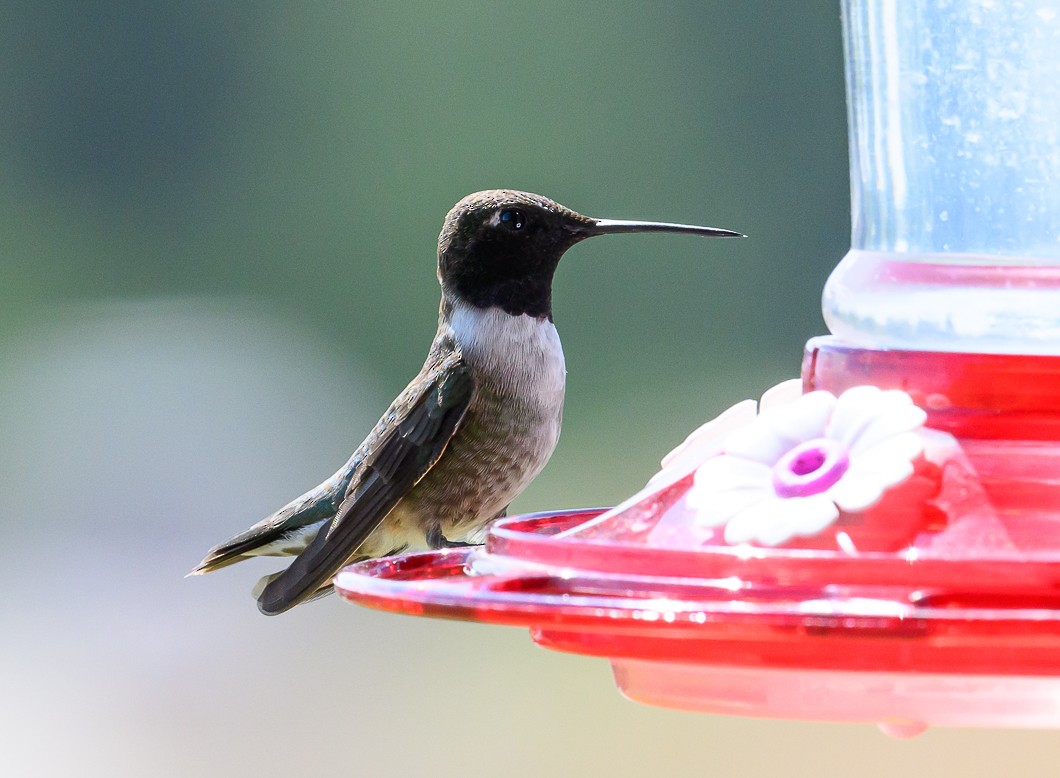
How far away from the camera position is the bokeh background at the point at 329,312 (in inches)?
441

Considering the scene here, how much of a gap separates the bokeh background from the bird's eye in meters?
6.47

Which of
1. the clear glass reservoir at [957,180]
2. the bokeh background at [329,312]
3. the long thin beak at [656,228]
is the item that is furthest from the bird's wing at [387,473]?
the bokeh background at [329,312]

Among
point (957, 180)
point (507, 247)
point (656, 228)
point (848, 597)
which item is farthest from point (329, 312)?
point (848, 597)

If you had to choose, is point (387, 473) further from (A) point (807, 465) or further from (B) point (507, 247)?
(A) point (807, 465)

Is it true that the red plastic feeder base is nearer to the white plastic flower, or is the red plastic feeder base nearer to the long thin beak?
the white plastic flower

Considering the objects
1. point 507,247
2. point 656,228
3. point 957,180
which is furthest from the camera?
point 507,247

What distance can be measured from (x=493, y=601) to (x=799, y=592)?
1.01 feet

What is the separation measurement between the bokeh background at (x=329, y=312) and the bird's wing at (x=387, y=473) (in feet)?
20.2

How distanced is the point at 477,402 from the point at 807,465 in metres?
2.20

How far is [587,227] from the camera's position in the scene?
3.92 meters

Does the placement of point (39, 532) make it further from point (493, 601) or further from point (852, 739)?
point (493, 601)

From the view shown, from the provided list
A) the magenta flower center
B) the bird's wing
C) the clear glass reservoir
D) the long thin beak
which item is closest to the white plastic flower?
the magenta flower center

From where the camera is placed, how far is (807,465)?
6.44ft

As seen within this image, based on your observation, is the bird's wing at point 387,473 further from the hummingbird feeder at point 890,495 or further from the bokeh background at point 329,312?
the bokeh background at point 329,312
